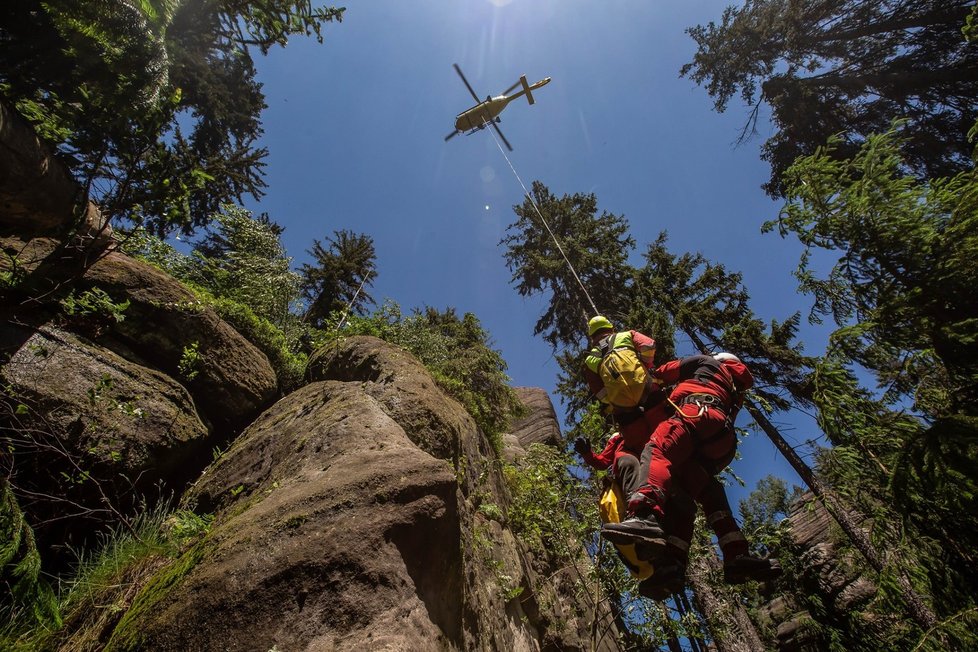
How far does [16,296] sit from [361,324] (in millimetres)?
4625

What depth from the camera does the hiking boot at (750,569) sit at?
3.66 m

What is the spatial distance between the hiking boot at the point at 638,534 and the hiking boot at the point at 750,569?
1.01 metres

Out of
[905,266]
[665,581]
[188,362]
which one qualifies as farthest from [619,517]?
[188,362]

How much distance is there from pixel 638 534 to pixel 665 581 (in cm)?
61

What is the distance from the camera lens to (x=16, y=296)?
4.43m

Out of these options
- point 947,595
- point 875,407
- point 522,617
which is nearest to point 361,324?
point 522,617

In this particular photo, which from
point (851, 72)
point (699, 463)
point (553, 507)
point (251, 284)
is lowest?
point (699, 463)

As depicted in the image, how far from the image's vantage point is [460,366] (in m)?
8.39

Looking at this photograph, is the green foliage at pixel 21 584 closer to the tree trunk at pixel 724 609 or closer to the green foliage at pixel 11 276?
the green foliage at pixel 11 276

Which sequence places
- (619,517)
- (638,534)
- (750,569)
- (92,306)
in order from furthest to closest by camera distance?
(92,306)
(619,517)
(750,569)
(638,534)

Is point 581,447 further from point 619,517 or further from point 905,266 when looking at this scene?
point 905,266

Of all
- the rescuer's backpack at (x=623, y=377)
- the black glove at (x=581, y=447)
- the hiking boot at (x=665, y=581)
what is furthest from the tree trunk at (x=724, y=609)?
the rescuer's backpack at (x=623, y=377)

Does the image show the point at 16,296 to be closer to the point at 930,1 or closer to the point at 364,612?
the point at 364,612

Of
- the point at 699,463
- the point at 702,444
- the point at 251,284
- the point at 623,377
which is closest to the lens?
the point at 702,444
